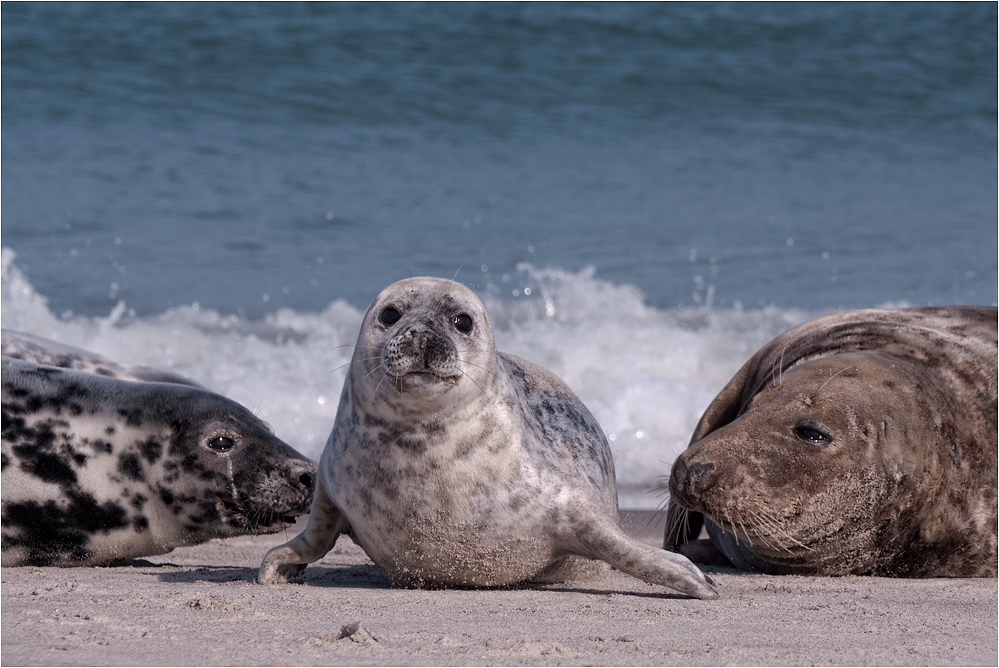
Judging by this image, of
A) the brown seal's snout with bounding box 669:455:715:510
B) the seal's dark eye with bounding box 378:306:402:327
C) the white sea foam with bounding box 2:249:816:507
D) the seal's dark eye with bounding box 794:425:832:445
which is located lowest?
the white sea foam with bounding box 2:249:816:507

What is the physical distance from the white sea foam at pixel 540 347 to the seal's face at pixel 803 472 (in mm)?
1751

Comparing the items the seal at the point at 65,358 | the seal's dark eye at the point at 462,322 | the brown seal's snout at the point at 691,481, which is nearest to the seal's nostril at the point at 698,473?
the brown seal's snout at the point at 691,481

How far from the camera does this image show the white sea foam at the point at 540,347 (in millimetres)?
7195

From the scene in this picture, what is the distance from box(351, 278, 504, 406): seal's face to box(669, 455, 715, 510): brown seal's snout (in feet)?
2.83

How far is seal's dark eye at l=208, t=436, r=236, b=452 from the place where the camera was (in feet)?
15.1

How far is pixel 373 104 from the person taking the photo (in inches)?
642

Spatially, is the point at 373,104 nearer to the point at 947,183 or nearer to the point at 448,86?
the point at 448,86

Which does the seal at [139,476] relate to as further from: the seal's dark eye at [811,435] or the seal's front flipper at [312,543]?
the seal's dark eye at [811,435]

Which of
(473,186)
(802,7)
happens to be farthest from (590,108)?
(802,7)

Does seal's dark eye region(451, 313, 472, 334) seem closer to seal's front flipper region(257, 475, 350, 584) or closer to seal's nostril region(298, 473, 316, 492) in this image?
seal's front flipper region(257, 475, 350, 584)

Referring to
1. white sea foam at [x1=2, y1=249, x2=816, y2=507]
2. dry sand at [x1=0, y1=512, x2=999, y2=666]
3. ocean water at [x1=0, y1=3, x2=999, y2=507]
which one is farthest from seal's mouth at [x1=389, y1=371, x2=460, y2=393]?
white sea foam at [x1=2, y1=249, x2=816, y2=507]

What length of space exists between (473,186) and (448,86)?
393 cm

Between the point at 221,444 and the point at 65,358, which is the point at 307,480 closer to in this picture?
the point at 221,444

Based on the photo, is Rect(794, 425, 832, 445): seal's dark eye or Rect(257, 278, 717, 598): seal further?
Rect(794, 425, 832, 445): seal's dark eye
